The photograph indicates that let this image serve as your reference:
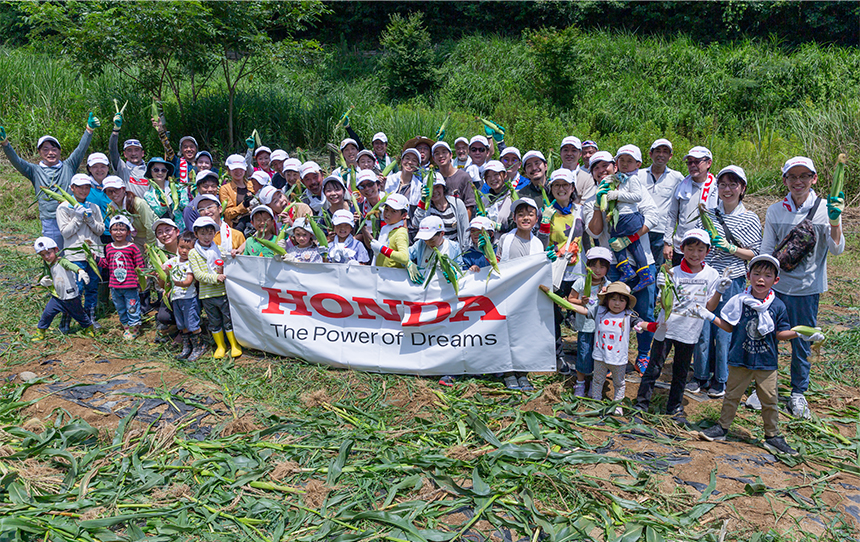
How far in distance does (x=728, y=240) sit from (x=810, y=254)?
1.98 ft

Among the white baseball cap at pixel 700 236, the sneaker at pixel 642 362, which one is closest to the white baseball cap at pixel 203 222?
the sneaker at pixel 642 362

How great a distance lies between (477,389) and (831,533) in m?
2.70

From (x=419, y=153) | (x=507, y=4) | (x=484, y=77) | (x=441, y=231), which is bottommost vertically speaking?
(x=441, y=231)

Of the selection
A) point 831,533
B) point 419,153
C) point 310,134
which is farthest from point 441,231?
point 310,134

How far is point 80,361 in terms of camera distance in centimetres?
609

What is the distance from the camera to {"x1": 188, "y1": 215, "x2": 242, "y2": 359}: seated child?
6168mm

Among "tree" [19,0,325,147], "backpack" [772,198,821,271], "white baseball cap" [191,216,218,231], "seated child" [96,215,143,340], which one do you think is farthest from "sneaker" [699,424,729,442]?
"tree" [19,0,325,147]

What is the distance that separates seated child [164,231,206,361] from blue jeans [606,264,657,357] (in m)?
3.98

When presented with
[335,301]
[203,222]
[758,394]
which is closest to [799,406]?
[758,394]

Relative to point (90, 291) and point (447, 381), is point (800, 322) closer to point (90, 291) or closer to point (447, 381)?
point (447, 381)

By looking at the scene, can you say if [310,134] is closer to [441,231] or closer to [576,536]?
[441,231]

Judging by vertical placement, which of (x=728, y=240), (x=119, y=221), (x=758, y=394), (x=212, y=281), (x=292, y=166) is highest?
(x=292, y=166)

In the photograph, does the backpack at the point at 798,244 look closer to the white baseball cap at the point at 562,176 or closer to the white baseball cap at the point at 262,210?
the white baseball cap at the point at 562,176

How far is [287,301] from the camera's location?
610 centimetres
